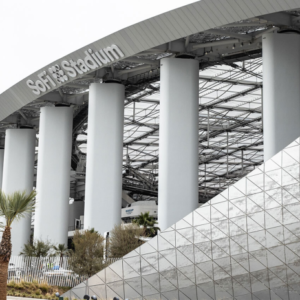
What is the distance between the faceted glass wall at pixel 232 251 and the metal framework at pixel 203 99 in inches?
404

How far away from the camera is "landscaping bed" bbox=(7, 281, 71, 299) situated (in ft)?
76.7

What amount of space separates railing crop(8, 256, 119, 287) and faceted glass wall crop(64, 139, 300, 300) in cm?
197

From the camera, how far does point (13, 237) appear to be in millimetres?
43344

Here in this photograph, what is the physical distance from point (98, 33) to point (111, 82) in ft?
19.0

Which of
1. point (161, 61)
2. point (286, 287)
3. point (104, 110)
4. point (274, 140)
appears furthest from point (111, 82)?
point (286, 287)

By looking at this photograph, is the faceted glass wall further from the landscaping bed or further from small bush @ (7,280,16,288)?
small bush @ (7,280,16,288)

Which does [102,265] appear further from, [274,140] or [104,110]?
[104,110]

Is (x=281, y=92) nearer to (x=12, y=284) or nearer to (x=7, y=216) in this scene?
(x=7, y=216)

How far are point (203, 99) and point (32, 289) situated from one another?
2403cm

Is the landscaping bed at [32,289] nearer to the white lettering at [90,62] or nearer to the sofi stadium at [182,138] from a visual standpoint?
the sofi stadium at [182,138]

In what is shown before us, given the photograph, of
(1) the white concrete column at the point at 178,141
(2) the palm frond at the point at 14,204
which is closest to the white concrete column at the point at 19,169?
(1) the white concrete column at the point at 178,141

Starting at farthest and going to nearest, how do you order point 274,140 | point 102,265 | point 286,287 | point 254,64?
point 254,64 < point 274,140 < point 102,265 < point 286,287

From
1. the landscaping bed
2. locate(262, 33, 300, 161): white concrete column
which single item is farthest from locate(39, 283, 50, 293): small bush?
locate(262, 33, 300, 161): white concrete column

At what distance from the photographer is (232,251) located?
69.0ft
